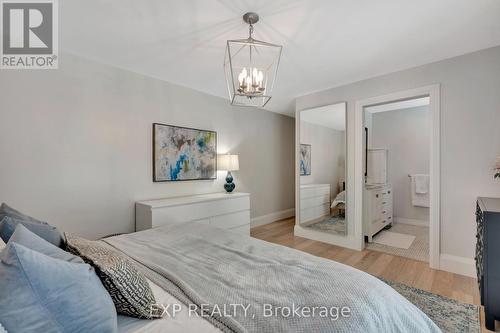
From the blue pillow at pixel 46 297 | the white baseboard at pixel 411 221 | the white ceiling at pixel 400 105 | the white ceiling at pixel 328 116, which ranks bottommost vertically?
the white baseboard at pixel 411 221

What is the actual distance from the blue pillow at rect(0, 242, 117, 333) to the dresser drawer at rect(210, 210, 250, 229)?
8.27ft

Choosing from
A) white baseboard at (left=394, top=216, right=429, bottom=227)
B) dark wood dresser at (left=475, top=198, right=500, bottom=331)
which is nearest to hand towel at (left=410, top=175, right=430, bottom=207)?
white baseboard at (left=394, top=216, right=429, bottom=227)

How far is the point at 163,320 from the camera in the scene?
911mm

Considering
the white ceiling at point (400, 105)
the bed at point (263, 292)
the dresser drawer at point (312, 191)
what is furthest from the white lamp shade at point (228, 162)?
the white ceiling at point (400, 105)

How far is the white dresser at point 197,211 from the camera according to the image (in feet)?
9.13

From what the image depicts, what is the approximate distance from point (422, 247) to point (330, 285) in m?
3.16

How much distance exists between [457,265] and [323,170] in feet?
6.42

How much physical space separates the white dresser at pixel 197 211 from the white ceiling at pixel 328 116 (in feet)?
5.55

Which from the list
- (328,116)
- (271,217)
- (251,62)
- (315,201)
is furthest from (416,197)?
(251,62)

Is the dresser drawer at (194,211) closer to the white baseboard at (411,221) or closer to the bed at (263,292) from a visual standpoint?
the bed at (263,292)

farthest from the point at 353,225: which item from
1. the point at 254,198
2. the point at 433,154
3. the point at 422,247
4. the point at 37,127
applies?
the point at 37,127

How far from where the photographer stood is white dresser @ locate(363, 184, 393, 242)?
11.5 ft

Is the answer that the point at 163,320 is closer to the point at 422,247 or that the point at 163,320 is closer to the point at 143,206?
the point at 143,206

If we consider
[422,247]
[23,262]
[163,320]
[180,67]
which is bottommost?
[422,247]
